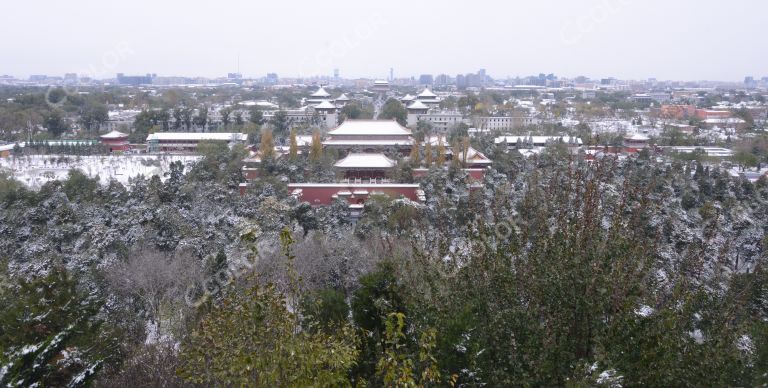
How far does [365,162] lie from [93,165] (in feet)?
32.3

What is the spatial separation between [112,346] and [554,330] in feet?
12.7

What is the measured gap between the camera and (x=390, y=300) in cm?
454

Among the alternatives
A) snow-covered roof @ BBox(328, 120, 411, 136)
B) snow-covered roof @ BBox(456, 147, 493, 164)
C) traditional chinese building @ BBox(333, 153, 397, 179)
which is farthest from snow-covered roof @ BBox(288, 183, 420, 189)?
snow-covered roof @ BBox(328, 120, 411, 136)

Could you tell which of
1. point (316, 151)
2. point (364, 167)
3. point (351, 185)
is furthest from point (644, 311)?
point (316, 151)

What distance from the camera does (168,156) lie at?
852 inches

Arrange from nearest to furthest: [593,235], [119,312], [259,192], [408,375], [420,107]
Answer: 1. [408,375]
2. [593,235]
3. [119,312]
4. [259,192]
5. [420,107]

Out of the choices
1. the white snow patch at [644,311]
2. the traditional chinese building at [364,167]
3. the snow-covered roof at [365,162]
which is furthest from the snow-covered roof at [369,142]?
the white snow patch at [644,311]

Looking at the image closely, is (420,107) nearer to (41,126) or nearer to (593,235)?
(41,126)

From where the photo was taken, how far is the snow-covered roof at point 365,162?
15188 millimetres

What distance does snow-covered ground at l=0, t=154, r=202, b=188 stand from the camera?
17.8 m

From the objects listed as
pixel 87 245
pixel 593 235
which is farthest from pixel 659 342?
pixel 87 245

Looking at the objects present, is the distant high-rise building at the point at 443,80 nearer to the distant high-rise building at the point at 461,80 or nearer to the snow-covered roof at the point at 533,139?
the distant high-rise building at the point at 461,80

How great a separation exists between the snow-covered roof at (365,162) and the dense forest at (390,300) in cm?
475

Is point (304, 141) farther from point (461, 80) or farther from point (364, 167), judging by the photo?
point (461, 80)
